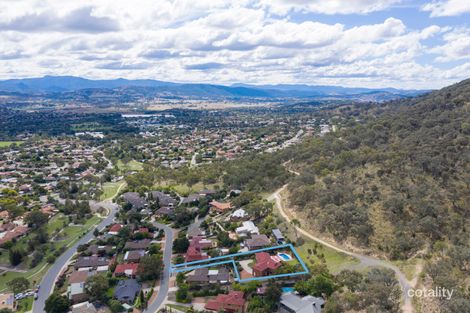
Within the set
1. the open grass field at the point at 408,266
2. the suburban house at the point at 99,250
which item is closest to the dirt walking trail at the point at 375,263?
the open grass field at the point at 408,266

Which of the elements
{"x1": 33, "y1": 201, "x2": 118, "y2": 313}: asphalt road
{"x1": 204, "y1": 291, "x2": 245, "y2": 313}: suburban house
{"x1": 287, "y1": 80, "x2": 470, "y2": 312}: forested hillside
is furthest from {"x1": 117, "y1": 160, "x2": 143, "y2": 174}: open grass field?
{"x1": 204, "y1": 291, "x2": 245, "y2": 313}: suburban house

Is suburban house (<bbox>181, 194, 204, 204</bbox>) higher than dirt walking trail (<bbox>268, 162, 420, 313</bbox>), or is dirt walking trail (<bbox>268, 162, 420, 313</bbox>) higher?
dirt walking trail (<bbox>268, 162, 420, 313</bbox>)

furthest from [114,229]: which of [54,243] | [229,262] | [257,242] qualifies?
[257,242]

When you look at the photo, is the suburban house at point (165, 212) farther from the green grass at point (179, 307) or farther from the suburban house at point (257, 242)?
the green grass at point (179, 307)

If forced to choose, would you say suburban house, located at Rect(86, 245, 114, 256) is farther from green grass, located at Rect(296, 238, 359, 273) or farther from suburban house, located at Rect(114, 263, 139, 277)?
green grass, located at Rect(296, 238, 359, 273)

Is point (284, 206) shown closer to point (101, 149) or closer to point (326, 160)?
point (326, 160)

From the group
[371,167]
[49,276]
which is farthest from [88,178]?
[371,167]

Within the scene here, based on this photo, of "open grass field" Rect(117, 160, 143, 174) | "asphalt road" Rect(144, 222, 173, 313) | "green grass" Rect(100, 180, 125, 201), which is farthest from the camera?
"open grass field" Rect(117, 160, 143, 174)
